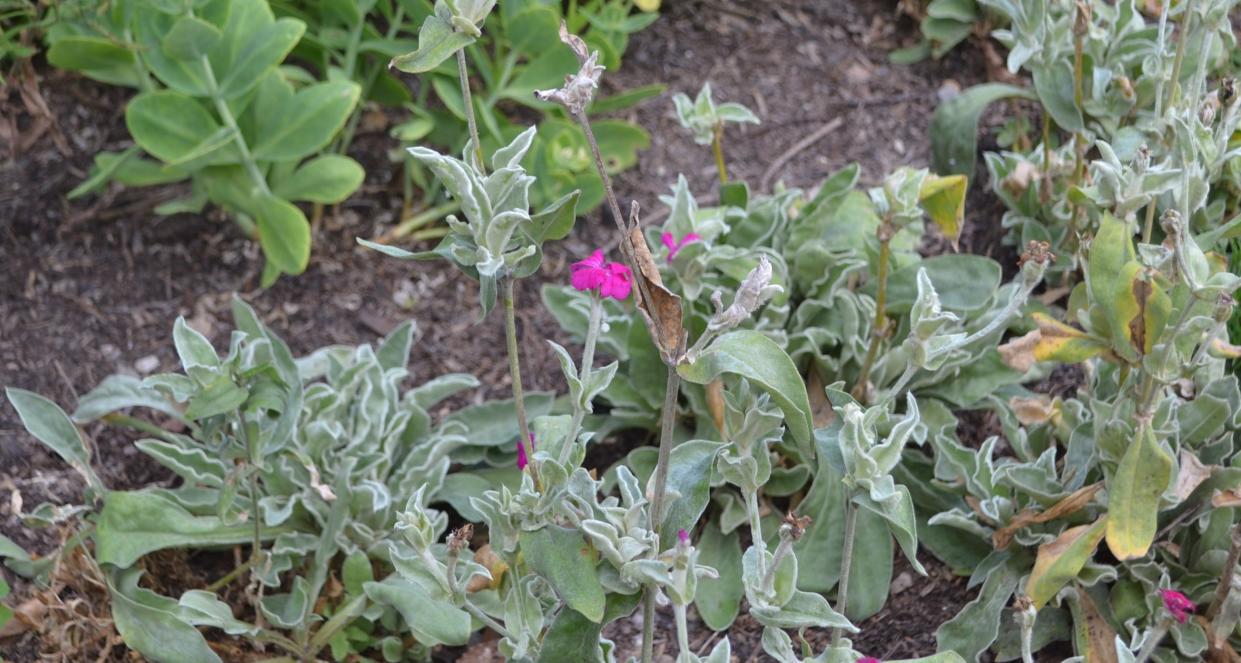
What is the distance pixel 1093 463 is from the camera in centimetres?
209

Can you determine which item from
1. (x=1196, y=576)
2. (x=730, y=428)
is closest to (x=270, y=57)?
(x=730, y=428)

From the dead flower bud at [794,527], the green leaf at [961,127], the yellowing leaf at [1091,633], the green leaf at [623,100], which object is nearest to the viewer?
the dead flower bud at [794,527]

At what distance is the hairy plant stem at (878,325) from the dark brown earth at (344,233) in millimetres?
539

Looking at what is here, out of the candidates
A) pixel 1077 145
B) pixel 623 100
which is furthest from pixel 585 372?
pixel 623 100

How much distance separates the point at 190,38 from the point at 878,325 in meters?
1.46

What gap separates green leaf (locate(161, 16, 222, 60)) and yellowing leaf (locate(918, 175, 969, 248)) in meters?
1.42

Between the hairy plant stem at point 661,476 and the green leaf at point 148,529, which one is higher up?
the hairy plant stem at point 661,476

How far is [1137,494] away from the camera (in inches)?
73.6

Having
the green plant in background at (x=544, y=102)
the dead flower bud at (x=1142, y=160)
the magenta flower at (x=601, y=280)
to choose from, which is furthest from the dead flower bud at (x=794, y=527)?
the green plant in background at (x=544, y=102)

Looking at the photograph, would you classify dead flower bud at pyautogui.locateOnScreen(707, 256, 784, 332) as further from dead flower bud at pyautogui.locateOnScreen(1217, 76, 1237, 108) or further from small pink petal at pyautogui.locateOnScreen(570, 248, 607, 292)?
dead flower bud at pyautogui.locateOnScreen(1217, 76, 1237, 108)

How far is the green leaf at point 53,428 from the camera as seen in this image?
2316 mm

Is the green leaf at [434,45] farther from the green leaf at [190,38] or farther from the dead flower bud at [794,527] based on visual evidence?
the green leaf at [190,38]

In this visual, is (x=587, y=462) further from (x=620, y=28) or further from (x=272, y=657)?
(x=620, y=28)

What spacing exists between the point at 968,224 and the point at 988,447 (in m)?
0.91
